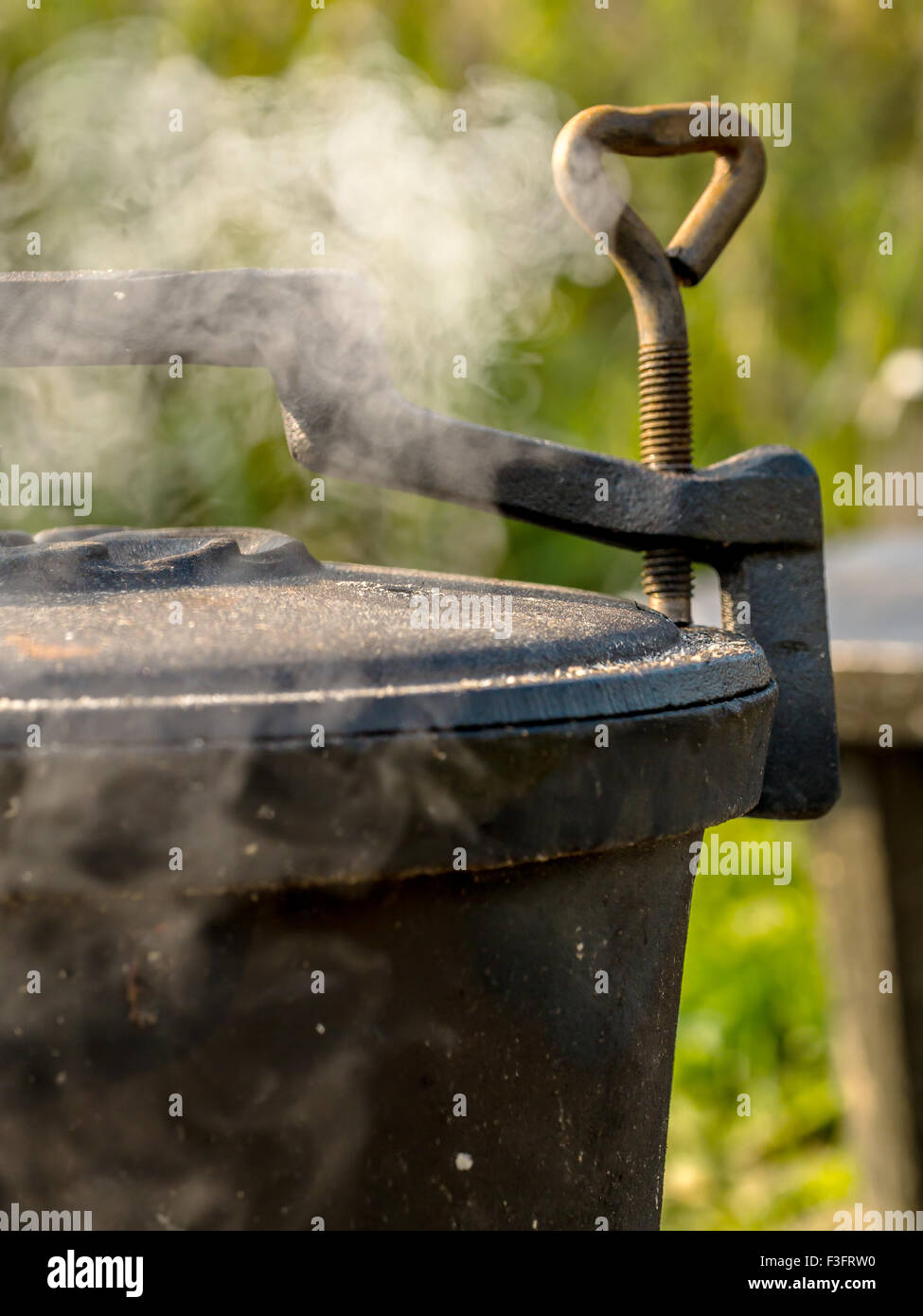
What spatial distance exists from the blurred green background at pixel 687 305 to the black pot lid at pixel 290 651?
2.71 m

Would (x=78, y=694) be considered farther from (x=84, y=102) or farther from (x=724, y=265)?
(x=724, y=265)

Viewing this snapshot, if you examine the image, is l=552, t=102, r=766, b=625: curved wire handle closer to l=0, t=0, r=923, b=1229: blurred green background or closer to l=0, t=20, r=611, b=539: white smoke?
l=0, t=20, r=611, b=539: white smoke

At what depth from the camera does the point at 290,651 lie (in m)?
0.82

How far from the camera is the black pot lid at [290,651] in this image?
0.78 m

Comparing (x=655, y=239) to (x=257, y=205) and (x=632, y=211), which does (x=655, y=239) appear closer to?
(x=632, y=211)

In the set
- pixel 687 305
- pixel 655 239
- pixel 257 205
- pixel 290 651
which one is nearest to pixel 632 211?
pixel 655 239

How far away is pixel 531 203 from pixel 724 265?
13.0 ft

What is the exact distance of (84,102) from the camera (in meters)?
4.32

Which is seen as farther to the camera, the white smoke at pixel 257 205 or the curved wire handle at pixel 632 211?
the white smoke at pixel 257 205

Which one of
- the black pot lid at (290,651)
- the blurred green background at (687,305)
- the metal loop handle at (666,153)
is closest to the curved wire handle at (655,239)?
the metal loop handle at (666,153)

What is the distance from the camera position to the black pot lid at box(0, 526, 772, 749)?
0.78 meters

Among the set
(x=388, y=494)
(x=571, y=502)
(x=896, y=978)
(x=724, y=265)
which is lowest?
(x=896, y=978)

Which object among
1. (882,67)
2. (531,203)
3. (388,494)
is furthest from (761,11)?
(531,203)

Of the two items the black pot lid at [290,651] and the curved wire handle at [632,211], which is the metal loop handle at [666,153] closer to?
the curved wire handle at [632,211]
